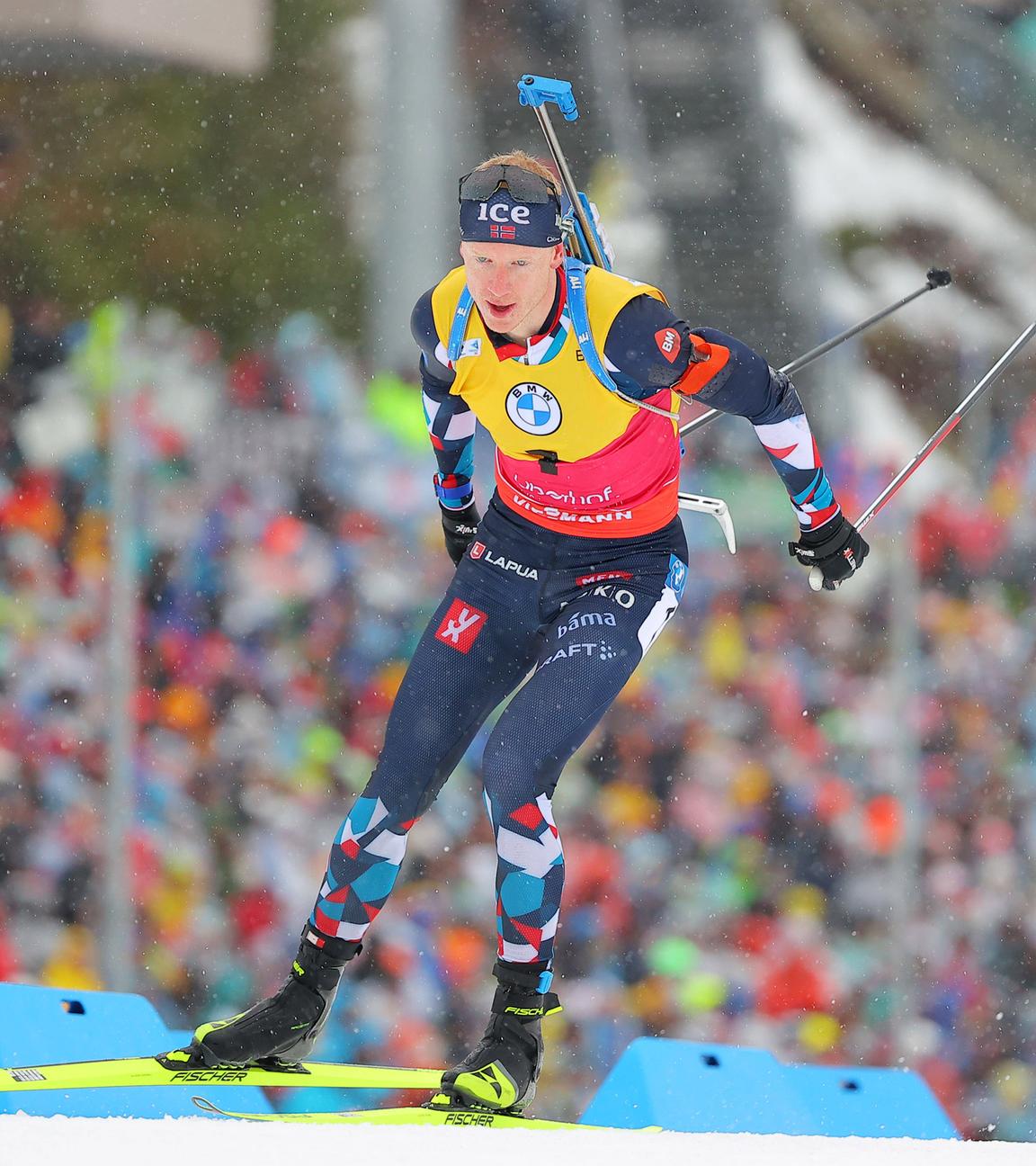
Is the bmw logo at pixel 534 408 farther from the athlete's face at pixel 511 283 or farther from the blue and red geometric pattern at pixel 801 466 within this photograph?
the blue and red geometric pattern at pixel 801 466

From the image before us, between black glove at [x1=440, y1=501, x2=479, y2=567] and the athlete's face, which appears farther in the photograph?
black glove at [x1=440, y1=501, x2=479, y2=567]

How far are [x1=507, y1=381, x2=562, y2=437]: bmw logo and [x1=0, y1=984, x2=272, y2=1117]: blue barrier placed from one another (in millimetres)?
1497

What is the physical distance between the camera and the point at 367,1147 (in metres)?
2.39

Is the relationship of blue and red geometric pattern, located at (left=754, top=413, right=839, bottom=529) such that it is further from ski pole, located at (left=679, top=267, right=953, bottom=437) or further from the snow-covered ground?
the snow-covered ground

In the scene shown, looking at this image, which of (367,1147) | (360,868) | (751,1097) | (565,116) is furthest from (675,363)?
(751,1097)

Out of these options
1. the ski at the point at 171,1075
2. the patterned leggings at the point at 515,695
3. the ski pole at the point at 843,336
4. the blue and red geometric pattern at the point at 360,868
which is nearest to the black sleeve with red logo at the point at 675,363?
the patterned leggings at the point at 515,695

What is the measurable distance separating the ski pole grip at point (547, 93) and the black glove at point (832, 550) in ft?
3.21

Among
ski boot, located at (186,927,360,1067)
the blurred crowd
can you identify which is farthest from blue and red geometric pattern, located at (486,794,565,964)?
the blurred crowd

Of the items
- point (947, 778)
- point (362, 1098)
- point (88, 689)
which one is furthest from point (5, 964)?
point (947, 778)

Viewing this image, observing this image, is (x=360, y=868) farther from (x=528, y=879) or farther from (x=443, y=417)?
(x=443, y=417)

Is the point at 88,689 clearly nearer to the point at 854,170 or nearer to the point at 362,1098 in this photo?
the point at 362,1098

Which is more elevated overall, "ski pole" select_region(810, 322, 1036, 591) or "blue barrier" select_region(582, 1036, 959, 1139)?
"ski pole" select_region(810, 322, 1036, 591)

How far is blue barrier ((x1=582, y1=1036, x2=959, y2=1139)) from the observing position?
352 cm

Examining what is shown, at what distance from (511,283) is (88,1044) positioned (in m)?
1.96
